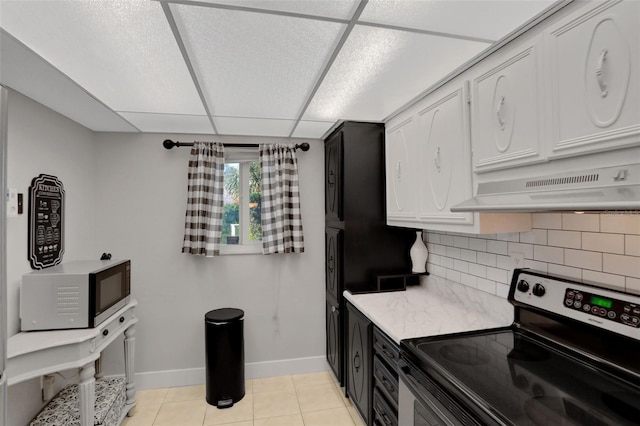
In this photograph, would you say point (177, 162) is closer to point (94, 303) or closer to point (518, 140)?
point (94, 303)

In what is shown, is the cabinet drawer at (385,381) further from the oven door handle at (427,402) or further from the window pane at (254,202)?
the window pane at (254,202)

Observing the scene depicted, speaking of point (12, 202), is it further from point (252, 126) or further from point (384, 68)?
point (384, 68)

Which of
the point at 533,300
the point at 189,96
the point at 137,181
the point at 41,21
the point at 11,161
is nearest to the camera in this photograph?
the point at 41,21

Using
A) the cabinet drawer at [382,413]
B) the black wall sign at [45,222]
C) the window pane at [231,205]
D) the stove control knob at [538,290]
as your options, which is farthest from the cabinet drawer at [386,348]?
the black wall sign at [45,222]

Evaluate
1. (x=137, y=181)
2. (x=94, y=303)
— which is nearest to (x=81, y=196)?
(x=137, y=181)

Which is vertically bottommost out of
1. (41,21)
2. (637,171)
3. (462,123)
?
(637,171)

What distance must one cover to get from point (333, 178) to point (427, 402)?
6.00 feet

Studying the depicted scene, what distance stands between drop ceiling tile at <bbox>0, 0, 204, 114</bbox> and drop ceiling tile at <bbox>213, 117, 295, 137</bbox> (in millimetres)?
552

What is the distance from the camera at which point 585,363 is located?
4.14ft

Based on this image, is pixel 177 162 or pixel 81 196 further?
pixel 177 162

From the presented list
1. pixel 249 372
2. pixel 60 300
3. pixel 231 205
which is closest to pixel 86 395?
pixel 60 300

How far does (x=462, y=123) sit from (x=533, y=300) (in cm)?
93

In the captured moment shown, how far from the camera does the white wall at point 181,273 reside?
284 centimetres

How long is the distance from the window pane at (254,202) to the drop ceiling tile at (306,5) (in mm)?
2050
